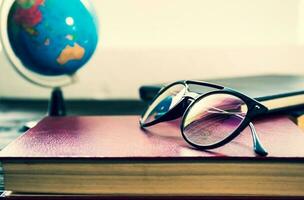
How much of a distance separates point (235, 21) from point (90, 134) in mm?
691

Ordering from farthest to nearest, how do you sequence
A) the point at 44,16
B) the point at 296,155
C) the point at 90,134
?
1. the point at 44,16
2. the point at 90,134
3. the point at 296,155

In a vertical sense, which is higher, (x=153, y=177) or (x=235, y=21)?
(x=235, y=21)

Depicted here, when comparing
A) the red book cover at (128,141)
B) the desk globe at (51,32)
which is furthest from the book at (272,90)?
the desk globe at (51,32)

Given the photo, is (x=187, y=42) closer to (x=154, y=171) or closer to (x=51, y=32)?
(x=51, y=32)

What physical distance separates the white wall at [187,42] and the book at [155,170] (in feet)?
2.10

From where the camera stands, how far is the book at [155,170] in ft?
1.48

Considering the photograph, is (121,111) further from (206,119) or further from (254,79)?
(206,119)

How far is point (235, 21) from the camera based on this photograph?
3.75 feet

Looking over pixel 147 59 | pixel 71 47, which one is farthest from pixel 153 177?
pixel 147 59

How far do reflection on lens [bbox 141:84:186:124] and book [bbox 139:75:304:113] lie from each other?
0.10 ft

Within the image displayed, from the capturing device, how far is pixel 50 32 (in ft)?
2.45

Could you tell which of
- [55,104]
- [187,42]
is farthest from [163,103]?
[187,42]

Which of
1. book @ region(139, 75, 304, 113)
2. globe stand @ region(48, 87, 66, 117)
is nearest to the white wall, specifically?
book @ region(139, 75, 304, 113)

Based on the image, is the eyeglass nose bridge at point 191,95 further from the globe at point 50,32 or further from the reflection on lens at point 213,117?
the globe at point 50,32
